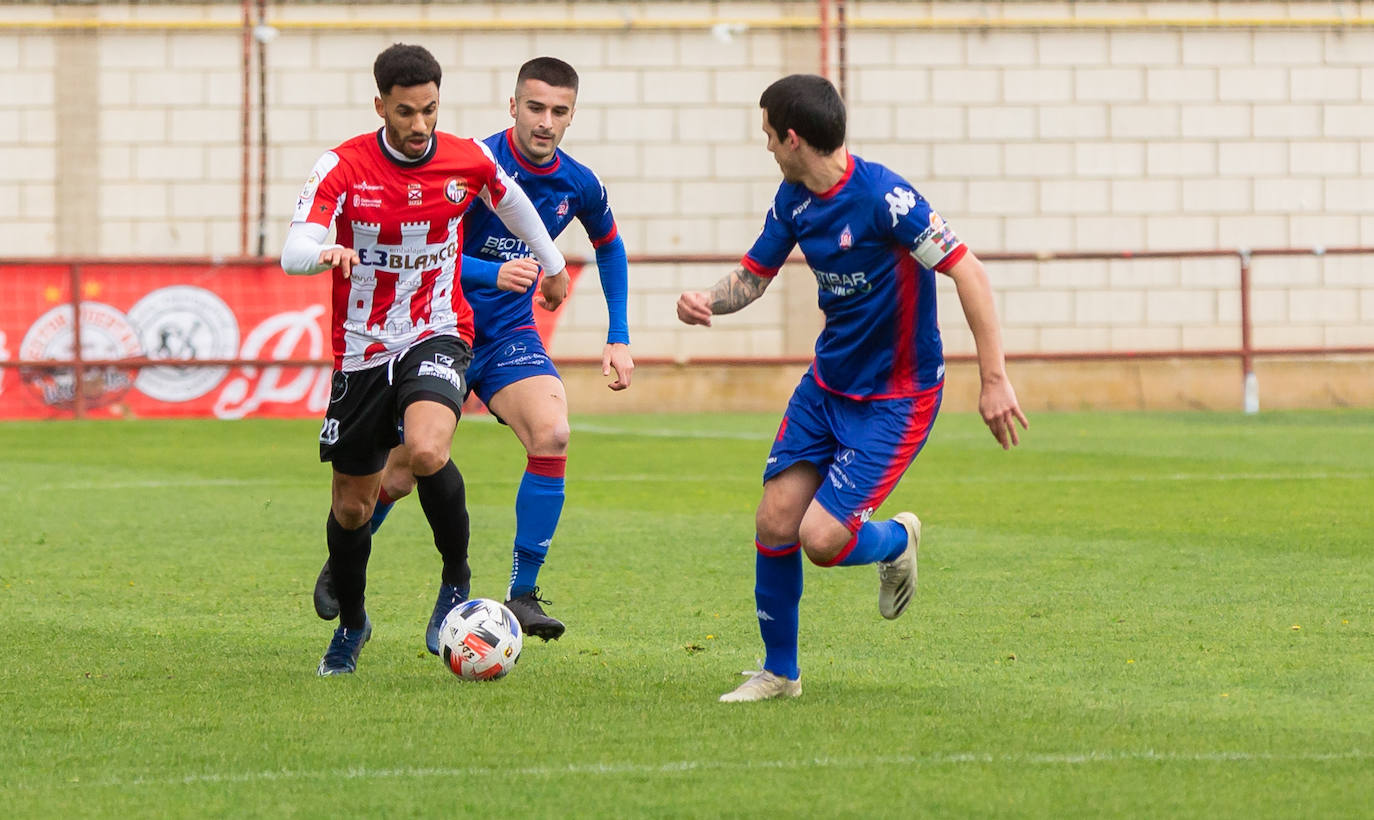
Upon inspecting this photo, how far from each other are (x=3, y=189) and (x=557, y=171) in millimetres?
14196

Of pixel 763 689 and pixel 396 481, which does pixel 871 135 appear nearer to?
pixel 396 481

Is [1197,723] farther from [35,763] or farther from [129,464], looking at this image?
[129,464]

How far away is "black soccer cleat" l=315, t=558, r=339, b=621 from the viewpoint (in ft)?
18.8

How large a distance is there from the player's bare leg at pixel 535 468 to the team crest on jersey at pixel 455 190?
3.37ft

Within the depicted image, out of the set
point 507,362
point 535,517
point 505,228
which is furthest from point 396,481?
point 505,228

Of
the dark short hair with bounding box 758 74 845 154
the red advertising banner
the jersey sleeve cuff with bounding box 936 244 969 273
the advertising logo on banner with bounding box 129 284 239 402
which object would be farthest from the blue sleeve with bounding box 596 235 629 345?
the advertising logo on banner with bounding box 129 284 239 402

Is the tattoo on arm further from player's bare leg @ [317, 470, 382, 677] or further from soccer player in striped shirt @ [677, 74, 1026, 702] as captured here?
player's bare leg @ [317, 470, 382, 677]

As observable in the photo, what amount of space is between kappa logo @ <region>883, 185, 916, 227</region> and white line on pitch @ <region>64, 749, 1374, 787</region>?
4.79 feet

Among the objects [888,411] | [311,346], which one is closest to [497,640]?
[888,411]

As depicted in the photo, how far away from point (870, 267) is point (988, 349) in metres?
0.41

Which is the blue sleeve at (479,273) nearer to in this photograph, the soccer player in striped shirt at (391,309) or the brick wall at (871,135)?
the soccer player in striped shirt at (391,309)

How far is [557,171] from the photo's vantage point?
654 centimetres

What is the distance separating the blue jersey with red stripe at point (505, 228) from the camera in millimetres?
6426

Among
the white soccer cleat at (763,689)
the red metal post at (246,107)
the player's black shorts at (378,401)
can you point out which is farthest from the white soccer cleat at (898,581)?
the red metal post at (246,107)
